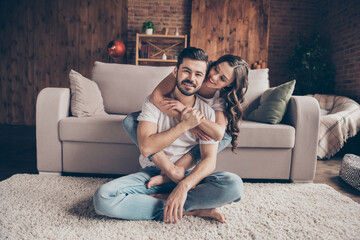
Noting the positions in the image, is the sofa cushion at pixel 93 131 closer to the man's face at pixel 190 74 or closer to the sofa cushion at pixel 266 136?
the man's face at pixel 190 74

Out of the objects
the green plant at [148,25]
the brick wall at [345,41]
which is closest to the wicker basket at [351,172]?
the brick wall at [345,41]

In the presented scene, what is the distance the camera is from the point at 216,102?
1387 millimetres

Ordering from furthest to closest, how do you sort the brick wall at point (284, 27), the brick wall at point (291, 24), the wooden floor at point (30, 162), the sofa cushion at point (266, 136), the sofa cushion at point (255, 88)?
the brick wall at point (284, 27), the brick wall at point (291, 24), the sofa cushion at point (255, 88), the wooden floor at point (30, 162), the sofa cushion at point (266, 136)

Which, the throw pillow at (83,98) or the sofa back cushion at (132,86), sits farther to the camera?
the sofa back cushion at (132,86)

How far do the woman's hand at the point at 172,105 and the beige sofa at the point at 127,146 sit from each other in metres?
0.61

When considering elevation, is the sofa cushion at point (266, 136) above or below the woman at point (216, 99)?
below

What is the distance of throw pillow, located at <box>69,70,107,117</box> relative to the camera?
6.32ft

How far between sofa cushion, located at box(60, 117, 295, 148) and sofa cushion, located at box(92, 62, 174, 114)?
51 cm

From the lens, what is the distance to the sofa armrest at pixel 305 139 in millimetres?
1777

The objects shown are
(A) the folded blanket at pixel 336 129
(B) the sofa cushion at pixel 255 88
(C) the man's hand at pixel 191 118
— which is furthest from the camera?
(A) the folded blanket at pixel 336 129

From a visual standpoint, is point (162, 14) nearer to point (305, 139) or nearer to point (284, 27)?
point (284, 27)

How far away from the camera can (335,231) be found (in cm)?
117

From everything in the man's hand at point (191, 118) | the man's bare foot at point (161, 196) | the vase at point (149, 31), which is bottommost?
the man's bare foot at point (161, 196)

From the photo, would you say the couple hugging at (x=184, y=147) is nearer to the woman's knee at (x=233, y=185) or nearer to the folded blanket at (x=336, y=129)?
the woman's knee at (x=233, y=185)
